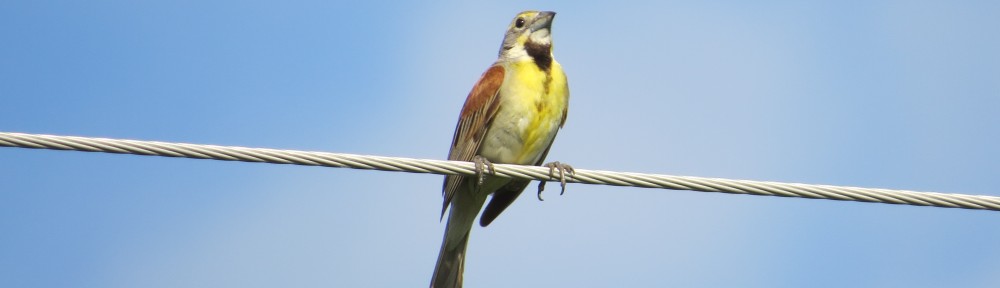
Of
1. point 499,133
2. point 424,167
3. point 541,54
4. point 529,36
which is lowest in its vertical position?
point 424,167

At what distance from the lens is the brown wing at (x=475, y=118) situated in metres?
9.11

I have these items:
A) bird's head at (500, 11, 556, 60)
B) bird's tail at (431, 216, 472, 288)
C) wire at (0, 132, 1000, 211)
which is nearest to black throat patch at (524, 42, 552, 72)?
bird's head at (500, 11, 556, 60)

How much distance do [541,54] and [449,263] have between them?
1.70 meters

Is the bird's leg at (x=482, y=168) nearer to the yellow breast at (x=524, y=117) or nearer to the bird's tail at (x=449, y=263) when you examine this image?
the yellow breast at (x=524, y=117)

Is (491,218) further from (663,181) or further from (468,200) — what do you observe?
(663,181)

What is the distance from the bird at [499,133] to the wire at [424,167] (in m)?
2.34

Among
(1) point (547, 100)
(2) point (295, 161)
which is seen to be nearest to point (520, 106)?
(1) point (547, 100)

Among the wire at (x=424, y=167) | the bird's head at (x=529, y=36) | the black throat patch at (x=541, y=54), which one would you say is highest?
the bird's head at (x=529, y=36)

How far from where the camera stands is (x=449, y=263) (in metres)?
9.58

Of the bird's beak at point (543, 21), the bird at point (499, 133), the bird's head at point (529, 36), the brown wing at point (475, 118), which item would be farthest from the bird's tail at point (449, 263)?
the bird's beak at point (543, 21)

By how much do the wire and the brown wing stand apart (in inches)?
93.0

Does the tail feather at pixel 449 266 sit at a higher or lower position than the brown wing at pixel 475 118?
lower

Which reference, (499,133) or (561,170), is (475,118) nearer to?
(499,133)

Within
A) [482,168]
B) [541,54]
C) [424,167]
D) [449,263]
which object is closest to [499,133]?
[541,54]
